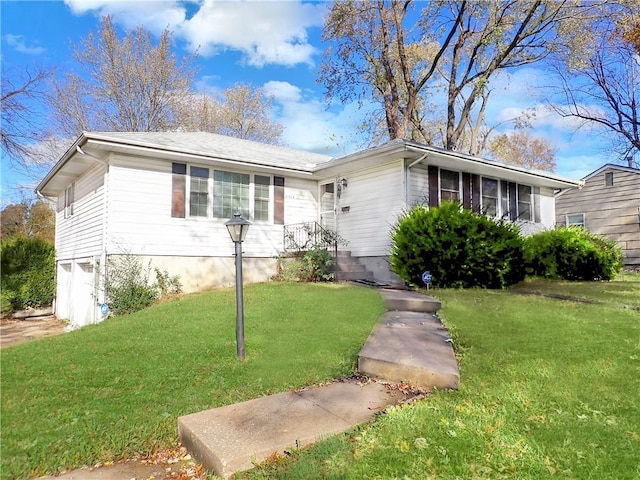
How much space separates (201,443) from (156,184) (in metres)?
8.02

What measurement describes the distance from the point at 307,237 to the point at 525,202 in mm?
7738

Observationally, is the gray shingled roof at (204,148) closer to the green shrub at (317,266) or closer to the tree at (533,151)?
the green shrub at (317,266)

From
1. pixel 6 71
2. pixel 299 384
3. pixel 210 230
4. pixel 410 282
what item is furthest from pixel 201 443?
pixel 6 71

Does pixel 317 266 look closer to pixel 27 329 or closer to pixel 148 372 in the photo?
pixel 148 372

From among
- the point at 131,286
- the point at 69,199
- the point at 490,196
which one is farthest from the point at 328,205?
the point at 69,199

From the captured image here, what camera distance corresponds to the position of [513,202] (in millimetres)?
13047

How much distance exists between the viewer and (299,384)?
3.70m

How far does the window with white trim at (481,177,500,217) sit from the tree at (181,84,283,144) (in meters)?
17.0

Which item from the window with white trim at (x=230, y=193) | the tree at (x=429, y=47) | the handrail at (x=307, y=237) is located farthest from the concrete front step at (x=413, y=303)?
the tree at (x=429, y=47)

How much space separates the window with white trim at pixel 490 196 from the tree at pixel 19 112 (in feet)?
56.2

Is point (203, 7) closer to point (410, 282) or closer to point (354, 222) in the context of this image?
point (354, 222)

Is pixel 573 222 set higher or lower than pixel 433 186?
lower

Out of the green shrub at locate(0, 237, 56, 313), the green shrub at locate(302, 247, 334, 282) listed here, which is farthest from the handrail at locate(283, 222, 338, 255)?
the green shrub at locate(0, 237, 56, 313)

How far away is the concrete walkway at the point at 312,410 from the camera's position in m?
2.50
